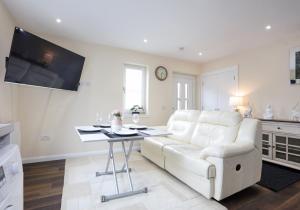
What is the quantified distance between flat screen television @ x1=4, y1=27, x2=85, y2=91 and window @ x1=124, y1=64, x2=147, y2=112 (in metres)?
1.23

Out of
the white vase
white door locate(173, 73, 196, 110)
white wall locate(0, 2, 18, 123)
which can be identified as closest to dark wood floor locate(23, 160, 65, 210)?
white wall locate(0, 2, 18, 123)

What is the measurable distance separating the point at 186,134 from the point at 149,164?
90 centimetres

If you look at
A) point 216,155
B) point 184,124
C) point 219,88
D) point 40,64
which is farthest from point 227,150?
point 219,88

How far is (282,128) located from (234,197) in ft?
6.10

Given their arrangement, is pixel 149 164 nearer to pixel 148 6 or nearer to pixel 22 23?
pixel 148 6

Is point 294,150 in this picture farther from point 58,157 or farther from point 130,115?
point 58,157

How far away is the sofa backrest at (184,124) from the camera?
10.3ft

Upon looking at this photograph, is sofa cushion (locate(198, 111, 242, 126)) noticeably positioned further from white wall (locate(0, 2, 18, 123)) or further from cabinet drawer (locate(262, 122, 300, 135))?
white wall (locate(0, 2, 18, 123))

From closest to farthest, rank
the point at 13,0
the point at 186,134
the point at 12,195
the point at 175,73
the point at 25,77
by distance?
the point at 12,195 < the point at 13,0 < the point at 25,77 < the point at 186,134 < the point at 175,73

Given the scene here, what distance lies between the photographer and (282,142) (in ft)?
10.3

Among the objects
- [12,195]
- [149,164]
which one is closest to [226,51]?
[149,164]

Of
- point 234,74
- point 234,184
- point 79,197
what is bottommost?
point 79,197

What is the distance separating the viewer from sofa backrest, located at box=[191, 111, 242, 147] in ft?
Answer: 8.07

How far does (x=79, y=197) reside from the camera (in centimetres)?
208
